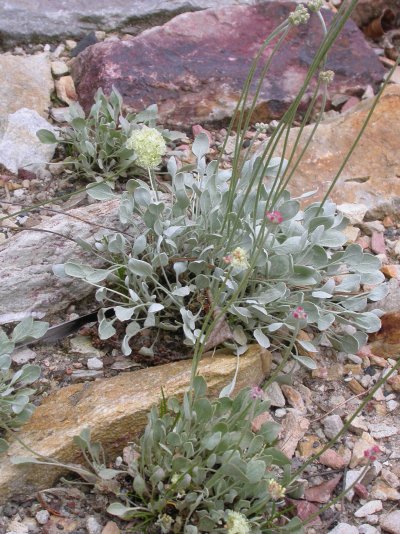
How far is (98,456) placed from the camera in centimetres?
251

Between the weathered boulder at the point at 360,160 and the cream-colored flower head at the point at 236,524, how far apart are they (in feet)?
6.78

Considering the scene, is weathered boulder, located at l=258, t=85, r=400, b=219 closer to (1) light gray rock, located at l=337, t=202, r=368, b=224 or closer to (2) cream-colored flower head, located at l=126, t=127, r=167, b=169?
(1) light gray rock, located at l=337, t=202, r=368, b=224

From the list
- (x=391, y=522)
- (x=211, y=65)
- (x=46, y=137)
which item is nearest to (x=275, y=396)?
(x=391, y=522)

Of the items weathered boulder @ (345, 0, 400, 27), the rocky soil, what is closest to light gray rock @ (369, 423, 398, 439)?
the rocky soil

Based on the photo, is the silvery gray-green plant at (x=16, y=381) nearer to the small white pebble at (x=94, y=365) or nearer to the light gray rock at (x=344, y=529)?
the small white pebble at (x=94, y=365)

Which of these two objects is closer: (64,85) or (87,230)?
(87,230)

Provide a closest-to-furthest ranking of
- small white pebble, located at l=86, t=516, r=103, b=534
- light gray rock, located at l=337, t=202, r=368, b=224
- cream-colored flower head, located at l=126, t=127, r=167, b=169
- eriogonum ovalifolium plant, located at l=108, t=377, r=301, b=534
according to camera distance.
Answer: eriogonum ovalifolium plant, located at l=108, t=377, r=301, b=534 < small white pebble, located at l=86, t=516, r=103, b=534 < cream-colored flower head, located at l=126, t=127, r=167, b=169 < light gray rock, located at l=337, t=202, r=368, b=224

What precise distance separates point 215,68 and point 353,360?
221cm

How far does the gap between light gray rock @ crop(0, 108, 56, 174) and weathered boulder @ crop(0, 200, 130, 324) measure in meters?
0.71

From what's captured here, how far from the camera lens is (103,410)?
2.59 metres

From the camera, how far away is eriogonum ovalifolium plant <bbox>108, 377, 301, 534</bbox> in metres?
2.27

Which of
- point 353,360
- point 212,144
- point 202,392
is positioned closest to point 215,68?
point 212,144

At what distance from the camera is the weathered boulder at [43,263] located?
9.86 feet

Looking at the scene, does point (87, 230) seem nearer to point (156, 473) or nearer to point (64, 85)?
point (156, 473)
